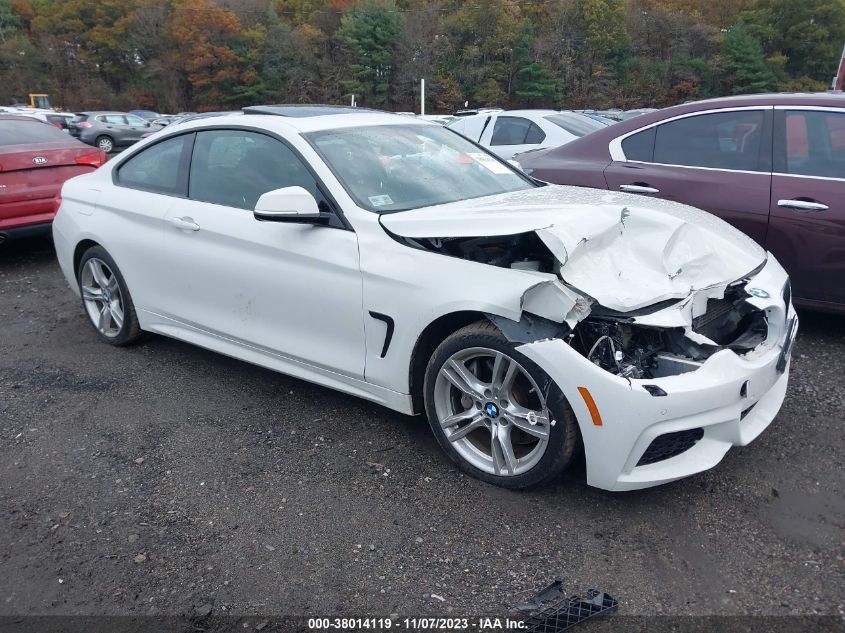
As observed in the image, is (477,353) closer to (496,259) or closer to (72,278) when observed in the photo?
(496,259)

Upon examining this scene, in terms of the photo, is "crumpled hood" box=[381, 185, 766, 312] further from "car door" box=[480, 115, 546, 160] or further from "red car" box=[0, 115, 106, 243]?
"car door" box=[480, 115, 546, 160]

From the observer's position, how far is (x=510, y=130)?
10422mm

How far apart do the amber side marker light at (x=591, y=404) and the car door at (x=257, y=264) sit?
1.14m

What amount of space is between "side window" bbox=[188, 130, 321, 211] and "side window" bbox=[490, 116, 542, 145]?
6.87 m

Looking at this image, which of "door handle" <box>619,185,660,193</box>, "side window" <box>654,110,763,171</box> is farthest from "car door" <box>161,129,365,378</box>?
"side window" <box>654,110,763,171</box>

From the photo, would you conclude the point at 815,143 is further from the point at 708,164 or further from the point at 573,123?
the point at 573,123

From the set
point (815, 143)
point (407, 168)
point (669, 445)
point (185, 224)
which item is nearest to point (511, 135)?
point (815, 143)

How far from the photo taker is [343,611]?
2.39m

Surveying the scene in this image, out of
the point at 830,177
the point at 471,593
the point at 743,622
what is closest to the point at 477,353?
the point at 471,593

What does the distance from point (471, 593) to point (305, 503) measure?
898mm

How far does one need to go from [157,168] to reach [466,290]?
2546 millimetres

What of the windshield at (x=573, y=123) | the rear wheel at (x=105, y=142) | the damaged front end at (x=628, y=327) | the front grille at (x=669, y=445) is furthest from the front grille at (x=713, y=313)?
the rear wheel at (x=105, y=142)

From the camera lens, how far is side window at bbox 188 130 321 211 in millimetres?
3676

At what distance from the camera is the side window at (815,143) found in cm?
437
